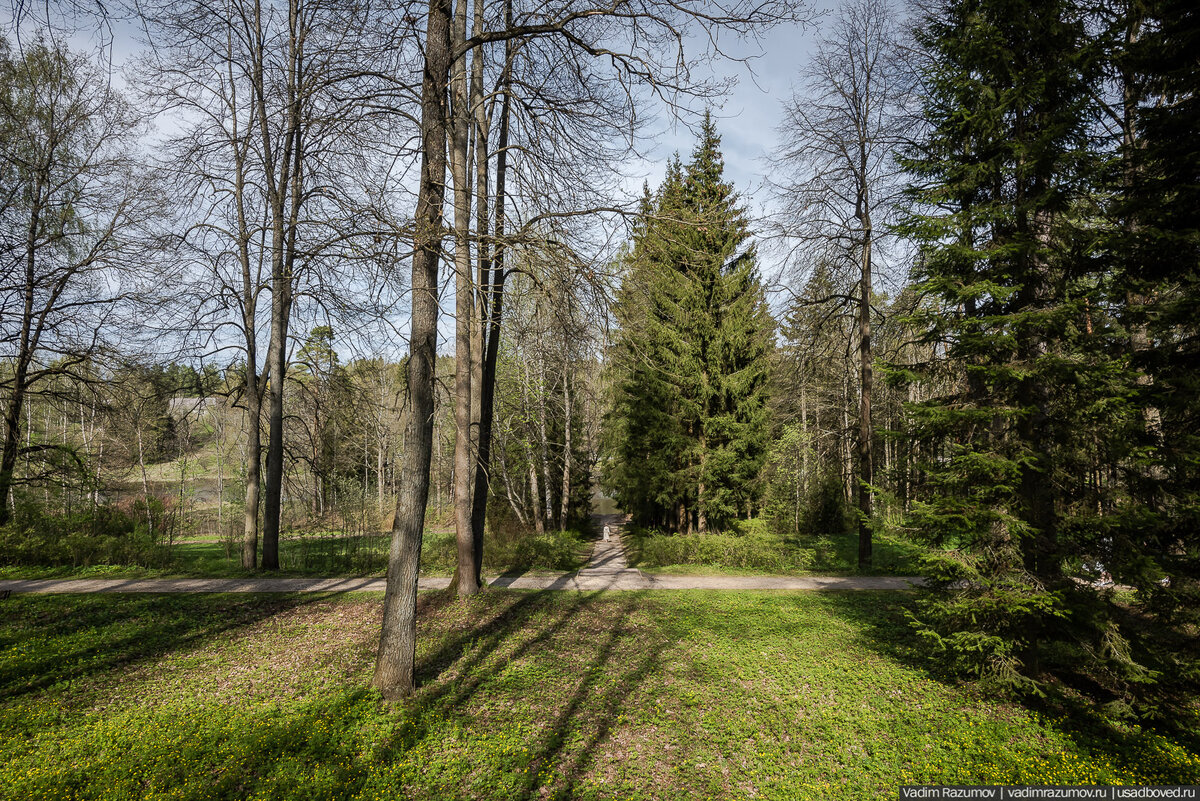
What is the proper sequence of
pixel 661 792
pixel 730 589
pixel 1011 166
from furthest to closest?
pixel 730 589 < pixel 1011 166 < pixel 661 792

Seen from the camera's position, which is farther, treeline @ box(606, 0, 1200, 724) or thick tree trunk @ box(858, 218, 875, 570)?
thick tree trunk @ box(858, 218, 875, 570)

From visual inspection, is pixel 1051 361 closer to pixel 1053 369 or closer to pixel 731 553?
pixel 1053 369

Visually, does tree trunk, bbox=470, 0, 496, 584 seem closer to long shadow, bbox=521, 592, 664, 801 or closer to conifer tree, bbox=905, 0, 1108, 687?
long shadow, bbox=521, 592, 664, 801

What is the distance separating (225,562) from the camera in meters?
13.0

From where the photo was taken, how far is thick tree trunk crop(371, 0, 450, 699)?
5172 mm

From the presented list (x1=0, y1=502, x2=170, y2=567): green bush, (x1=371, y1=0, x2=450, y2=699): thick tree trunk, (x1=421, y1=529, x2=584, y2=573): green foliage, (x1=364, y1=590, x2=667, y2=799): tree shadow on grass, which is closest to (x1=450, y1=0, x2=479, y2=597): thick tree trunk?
(x1=364, y1=590, x2=667, y2=799): tree shadow on grass

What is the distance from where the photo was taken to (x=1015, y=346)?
4.97m

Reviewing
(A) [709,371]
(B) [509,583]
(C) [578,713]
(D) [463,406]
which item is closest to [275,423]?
(D) [463,406]

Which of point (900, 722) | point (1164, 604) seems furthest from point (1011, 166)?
point (900, 722)

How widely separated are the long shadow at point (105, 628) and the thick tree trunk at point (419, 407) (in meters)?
3.55

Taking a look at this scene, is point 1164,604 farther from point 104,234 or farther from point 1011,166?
point 104,234

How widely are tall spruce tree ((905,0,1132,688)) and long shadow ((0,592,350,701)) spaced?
9165mm

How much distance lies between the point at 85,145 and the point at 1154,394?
2042 centimetres

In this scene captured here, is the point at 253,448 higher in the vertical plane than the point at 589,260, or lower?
lower
